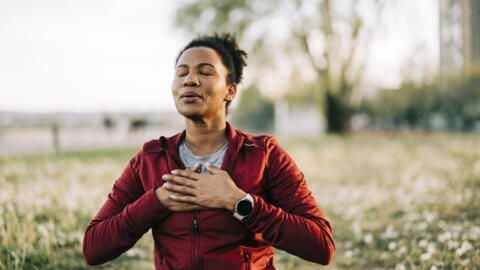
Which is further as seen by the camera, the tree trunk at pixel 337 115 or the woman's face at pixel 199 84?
the tree trunk at pixel 337 115

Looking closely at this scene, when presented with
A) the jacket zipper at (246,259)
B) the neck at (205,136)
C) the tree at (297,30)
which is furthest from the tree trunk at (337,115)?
the jacket zipper at (246,259)

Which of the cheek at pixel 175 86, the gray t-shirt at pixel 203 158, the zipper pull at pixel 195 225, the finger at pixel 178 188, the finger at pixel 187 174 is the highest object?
the cheek at pixel 175 86

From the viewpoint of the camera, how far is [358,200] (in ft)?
22.5

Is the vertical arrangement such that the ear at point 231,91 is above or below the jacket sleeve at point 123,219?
above

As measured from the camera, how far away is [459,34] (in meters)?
77.0

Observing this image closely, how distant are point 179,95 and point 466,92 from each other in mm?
44304

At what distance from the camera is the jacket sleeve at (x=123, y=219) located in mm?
2080

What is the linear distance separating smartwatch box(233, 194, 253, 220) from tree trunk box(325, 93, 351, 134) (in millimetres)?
21523

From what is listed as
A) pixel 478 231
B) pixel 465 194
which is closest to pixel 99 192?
pixel 478 231

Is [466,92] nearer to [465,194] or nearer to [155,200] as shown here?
[465,194]

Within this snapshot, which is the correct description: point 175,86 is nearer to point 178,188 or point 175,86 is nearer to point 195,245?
point 178,188

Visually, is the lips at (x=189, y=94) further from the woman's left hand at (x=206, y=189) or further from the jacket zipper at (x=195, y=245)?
the jacket zipper at (x=195, y=245)

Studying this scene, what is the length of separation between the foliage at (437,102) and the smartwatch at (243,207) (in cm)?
4359

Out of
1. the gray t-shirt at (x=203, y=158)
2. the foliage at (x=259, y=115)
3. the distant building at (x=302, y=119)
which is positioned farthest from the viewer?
the foliage at (x=259, y=115)
